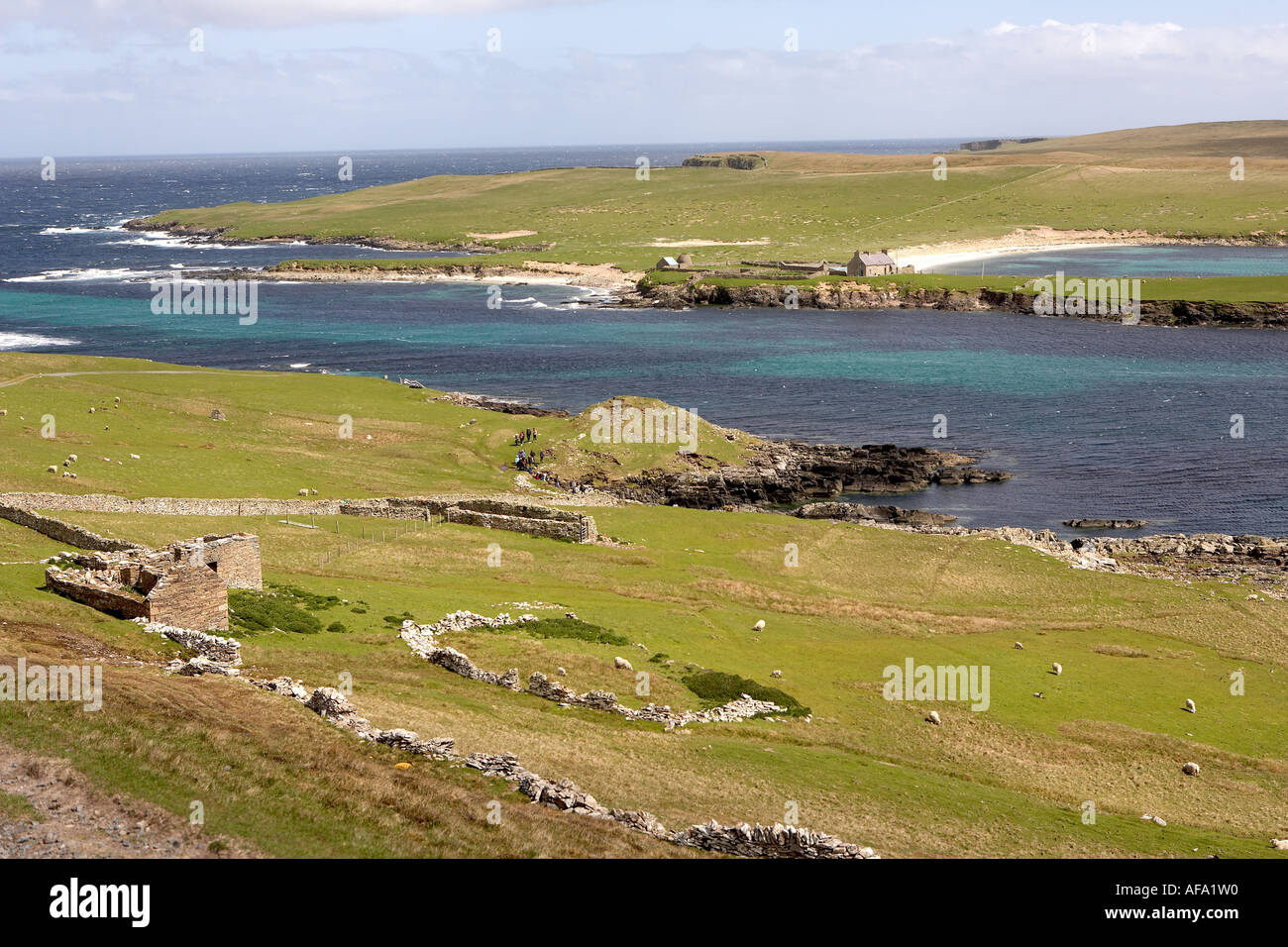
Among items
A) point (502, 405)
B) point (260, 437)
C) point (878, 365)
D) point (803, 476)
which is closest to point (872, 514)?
point (803, 476)

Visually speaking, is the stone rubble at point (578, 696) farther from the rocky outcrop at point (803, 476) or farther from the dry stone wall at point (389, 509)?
the rocky outcrop at point (803, 476)

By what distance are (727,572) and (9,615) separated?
28.1m

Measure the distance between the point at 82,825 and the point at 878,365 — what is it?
323 feet

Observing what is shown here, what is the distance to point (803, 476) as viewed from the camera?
74.1 metres

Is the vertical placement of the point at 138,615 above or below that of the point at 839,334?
below

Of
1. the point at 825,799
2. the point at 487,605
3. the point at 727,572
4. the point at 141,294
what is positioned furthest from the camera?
the point at 141,294

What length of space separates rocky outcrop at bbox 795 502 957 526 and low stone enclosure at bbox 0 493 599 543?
17866 millimetres

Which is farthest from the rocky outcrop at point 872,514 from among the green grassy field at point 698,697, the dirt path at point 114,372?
the dirt path at point 114,372

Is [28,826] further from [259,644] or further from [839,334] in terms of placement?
[839,334]

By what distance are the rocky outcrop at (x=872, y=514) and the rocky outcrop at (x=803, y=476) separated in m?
4.17

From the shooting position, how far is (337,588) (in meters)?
40.9

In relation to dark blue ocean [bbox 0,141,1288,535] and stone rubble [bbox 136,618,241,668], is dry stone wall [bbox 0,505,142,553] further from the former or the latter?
dark blue ocean [bbox 0,141,1288,535]

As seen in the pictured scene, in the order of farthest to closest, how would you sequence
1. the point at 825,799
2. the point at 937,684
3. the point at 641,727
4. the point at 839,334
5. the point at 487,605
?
1. the point at 839,334
2. the point at 487,605
3. the point at 937,684
4. the point at 641,727
5. the point at 825,799
